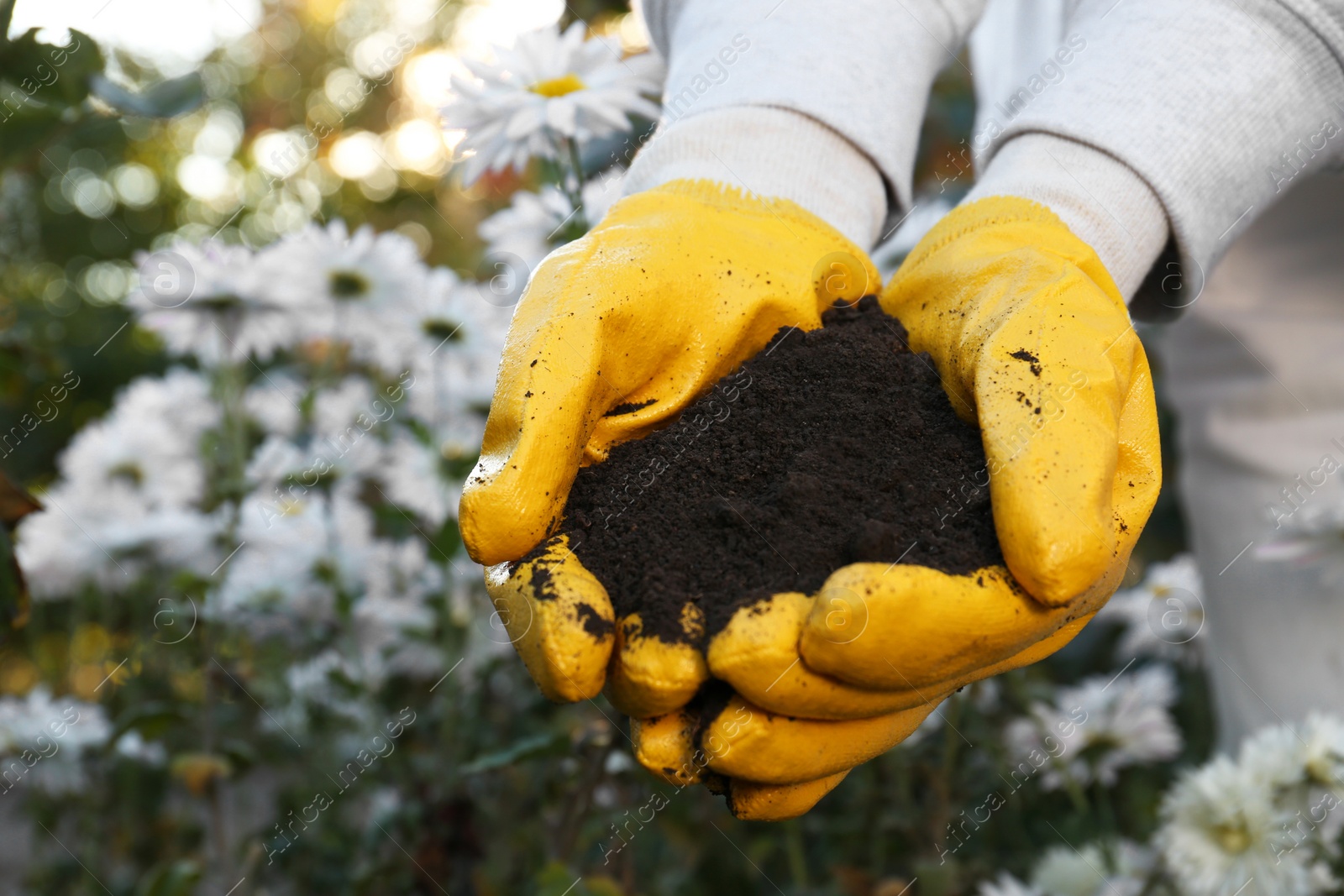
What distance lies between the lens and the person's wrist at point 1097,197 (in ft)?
3.28

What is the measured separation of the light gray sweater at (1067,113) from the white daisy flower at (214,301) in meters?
0.68

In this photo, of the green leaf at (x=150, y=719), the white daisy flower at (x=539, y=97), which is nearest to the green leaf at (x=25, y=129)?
the white daisy flower at (x=539, y=97)

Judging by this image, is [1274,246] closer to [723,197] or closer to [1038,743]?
[1038,743]

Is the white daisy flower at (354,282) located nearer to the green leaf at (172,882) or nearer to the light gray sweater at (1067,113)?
the light gray sweater at (1067,113)

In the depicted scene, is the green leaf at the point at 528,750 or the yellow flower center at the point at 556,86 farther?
the yellow flower center at the point at 556,86

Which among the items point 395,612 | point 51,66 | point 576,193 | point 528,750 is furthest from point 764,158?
point 395,612

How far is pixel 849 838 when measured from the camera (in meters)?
1.42

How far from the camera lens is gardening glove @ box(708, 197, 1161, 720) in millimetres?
667

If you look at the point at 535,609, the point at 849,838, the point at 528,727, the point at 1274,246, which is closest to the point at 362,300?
the point at 528,727

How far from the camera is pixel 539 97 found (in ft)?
3.69

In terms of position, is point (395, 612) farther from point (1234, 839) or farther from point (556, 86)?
point (1234, 839)

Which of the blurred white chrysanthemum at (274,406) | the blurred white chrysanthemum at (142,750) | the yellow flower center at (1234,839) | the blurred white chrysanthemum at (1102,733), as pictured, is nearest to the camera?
the yellow flower center at (1234,839)

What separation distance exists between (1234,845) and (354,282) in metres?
1.46

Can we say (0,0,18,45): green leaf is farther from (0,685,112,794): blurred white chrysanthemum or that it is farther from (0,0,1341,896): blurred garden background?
(0,685,112,794): blurred white chrysanthemum
